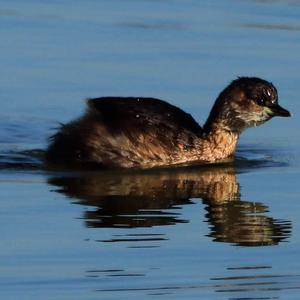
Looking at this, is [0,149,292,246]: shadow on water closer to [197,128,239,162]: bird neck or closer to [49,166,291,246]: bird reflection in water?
[49,166,291,246]: bird reflection in water

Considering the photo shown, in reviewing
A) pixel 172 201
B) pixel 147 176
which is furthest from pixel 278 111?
pixel 172 201

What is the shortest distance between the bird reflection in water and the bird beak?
2.43 ft

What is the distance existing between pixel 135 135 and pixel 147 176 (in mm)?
452

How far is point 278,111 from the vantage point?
1491 cm

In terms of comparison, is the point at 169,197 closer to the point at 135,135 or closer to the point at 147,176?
the point at 147,176

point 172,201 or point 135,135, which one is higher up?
point 135,135

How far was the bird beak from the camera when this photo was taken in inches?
584

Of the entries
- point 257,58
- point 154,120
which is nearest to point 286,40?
point 257,58

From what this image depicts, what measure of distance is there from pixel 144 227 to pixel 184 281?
60.7 inches

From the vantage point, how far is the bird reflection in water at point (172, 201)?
11.8m

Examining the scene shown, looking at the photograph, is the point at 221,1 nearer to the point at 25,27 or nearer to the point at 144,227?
the point at 25,27

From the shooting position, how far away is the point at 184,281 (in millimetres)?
10180

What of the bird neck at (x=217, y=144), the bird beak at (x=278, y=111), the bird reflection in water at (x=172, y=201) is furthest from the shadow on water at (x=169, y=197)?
the bird beak at (x=278, y=111)

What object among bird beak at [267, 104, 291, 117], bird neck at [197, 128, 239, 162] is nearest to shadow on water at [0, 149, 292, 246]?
bird neck at [197, 128, 239, 162]
